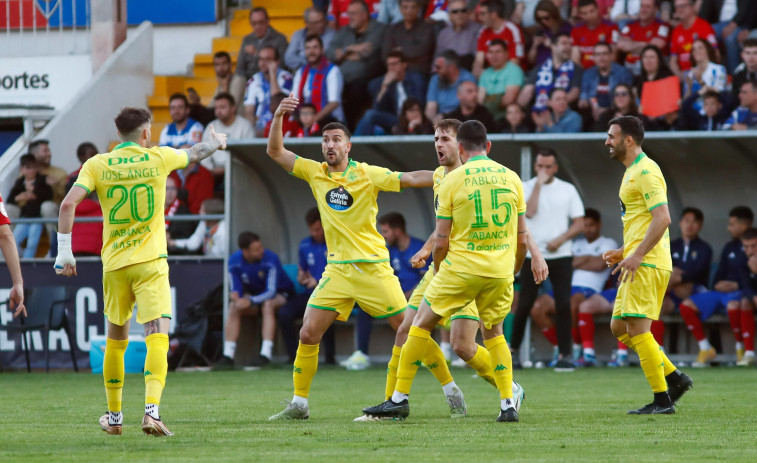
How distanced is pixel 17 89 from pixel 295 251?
648 cm

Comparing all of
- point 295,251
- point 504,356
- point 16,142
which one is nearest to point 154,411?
point 504,356

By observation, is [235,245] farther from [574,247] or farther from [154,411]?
[154,411]

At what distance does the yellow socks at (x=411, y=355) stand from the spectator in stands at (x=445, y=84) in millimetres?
8166

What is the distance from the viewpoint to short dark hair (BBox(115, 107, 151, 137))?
7.53m

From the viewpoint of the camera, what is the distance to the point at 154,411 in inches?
281

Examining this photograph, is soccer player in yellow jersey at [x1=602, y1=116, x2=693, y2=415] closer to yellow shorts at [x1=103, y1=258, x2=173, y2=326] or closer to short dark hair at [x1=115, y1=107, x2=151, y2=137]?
yellow shorts at [x1=103, y1=258, x2=173, y2=326]

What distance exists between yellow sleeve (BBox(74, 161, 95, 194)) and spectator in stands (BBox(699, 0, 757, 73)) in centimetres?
1032

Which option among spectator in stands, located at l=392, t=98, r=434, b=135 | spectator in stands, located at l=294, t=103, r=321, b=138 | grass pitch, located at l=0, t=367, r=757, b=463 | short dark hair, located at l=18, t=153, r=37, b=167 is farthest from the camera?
short dark hair, located at l=18, t=153, r=37, b=167

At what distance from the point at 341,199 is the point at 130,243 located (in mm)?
1856

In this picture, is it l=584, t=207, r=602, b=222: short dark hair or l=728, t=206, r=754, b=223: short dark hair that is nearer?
l=728, t=206, r=754, b=223: short dark hair

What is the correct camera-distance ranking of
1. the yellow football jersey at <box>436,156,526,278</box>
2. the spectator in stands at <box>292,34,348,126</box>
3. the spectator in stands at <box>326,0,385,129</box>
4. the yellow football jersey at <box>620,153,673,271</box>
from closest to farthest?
1. the yellow football jersey at <box>436,156,526,278</box>
2. the yellow football jersey at <box>620,153,673,271</box>
3. the spectator in stands at <box>292,34,348,126</box>
4. the spectator in stands at <box>326,0,385,129</box>

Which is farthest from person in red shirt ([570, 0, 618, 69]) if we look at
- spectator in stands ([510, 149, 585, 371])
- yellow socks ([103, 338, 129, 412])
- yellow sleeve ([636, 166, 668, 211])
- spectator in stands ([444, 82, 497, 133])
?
yellow socks ([103, 338, 129, 412])

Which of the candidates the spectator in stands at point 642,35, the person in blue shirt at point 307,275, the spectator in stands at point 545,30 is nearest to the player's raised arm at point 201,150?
the person in blue shirt at point 307,275

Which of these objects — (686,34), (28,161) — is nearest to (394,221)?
(686,34)
